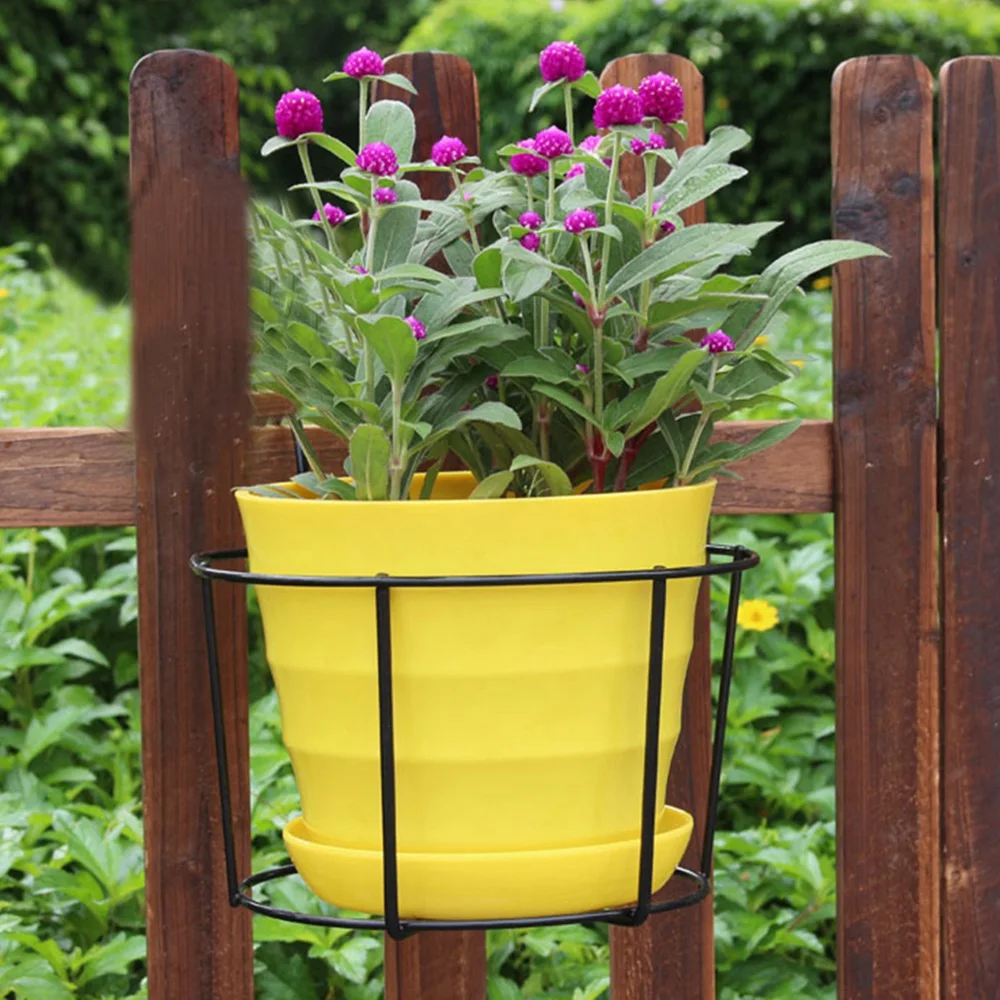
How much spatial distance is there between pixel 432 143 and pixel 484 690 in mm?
614

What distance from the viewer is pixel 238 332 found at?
1.27 meters

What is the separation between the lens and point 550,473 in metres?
1.09

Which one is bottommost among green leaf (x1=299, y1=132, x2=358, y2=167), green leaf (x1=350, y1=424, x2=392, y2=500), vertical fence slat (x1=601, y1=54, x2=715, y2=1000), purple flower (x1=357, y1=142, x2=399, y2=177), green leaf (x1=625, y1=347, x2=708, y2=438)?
vertical fence slat (x1=601, y1=54, x2=715, y2=1000)

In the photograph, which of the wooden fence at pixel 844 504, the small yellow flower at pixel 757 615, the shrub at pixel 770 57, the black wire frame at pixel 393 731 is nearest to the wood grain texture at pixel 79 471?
the wooden fence at pixel 844 504

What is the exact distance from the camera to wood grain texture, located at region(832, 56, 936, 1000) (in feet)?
4.61

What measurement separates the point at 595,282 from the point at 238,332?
0.34 m

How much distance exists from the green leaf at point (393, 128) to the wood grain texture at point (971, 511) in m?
0.58

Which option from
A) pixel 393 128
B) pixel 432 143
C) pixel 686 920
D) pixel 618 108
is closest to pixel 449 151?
pixel 393 128

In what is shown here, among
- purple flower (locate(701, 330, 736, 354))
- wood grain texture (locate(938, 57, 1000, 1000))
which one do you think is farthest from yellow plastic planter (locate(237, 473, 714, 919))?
wood grain texture (locate(938, 57, 1000, 1000))

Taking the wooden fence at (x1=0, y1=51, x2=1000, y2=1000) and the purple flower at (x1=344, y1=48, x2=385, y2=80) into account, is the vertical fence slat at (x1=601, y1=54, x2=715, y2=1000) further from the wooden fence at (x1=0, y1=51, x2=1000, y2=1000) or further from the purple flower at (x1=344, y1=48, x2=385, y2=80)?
the purple flower at (x1=344, y1=48, x2=385, y2=80)

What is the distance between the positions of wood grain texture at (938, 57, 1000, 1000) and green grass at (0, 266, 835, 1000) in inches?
10.2

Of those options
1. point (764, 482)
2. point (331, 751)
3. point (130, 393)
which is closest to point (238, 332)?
point (130, 393)

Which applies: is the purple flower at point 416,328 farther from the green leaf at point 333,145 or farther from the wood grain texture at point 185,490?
the wood grain texture at point 185,490

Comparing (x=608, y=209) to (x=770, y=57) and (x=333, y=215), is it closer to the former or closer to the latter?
(x=333, y=215)
